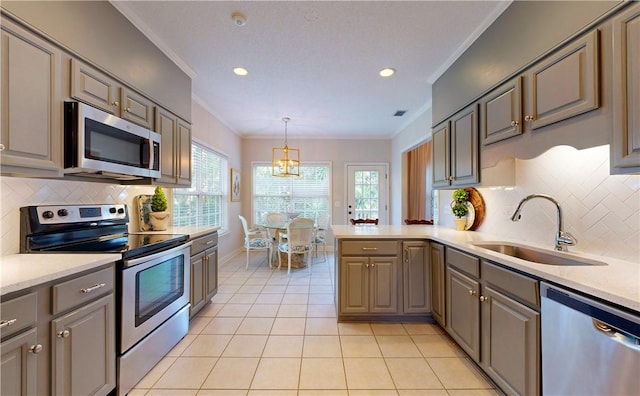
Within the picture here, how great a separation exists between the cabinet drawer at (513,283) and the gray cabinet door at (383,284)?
0.91m

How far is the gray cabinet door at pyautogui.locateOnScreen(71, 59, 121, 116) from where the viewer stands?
1.59 meters

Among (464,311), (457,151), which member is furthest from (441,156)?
(464,311)

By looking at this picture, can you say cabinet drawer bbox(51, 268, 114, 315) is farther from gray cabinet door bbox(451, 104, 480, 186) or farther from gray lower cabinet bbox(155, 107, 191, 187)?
gray cabinet door bbox(451, 104, 480, 186)

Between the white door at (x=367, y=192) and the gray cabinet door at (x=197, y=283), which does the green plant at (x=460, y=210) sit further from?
the white door at (x=367, y=192)

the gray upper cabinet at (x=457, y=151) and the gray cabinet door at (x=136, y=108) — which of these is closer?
the gray cabinet door at (x=136, y=108)

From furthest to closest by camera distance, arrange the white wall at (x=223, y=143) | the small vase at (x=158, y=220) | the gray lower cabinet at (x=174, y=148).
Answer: the white wall at (x=223, y=143) → the small vase at (x=158, y=220) → the gray lower cabinet at (x=174, y=148)

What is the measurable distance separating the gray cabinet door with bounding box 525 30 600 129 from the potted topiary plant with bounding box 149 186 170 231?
3127 millimetres

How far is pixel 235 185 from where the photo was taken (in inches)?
214

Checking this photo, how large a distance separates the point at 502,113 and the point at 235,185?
4728mm

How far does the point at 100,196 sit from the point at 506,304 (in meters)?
3.05

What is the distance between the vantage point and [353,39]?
231cm

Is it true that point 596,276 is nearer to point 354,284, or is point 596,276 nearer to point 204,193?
point 354,284

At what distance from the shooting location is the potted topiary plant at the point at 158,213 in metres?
2.59

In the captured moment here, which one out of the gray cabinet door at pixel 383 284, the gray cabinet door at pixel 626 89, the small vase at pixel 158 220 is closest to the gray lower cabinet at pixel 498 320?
the gray cabinet door at pixel 383 284
